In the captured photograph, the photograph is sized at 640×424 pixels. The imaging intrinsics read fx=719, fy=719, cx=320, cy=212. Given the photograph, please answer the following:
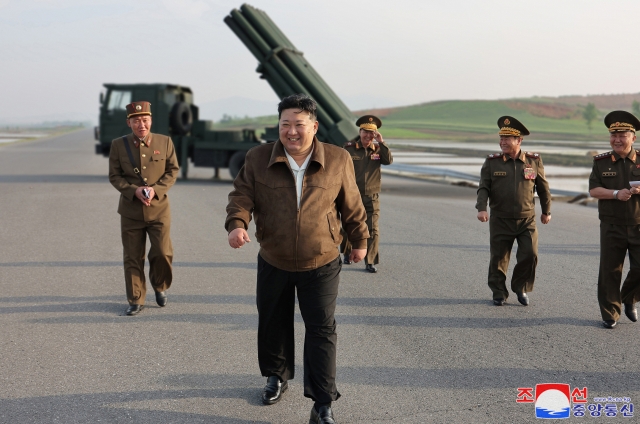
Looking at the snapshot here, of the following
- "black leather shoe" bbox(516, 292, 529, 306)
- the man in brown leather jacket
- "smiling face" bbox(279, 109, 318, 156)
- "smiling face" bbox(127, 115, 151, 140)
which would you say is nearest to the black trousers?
the man in brown leather jacket

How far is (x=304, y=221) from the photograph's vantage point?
4215 millimetres

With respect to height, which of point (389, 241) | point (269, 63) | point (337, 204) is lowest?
point (389, 241)

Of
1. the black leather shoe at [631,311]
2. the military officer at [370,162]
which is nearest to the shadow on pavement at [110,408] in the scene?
the black leather shoe at [631,311]

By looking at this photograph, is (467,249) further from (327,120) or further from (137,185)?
(327,120)

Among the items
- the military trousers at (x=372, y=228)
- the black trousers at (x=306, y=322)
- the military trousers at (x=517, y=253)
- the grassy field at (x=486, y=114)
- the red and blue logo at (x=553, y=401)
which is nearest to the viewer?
the black trousers at (x=306, y=322)

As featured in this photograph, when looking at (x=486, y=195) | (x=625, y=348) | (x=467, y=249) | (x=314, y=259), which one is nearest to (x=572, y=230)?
(x=467, y=249)

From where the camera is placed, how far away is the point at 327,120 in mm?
18500

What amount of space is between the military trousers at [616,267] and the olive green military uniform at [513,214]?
76 centimetres

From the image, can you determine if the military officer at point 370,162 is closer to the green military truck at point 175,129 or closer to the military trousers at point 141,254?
the military trousers at point 141,254

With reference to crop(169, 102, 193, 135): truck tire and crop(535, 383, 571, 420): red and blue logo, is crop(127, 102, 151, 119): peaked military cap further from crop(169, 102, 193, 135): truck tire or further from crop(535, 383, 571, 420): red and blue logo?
crop(169, 102, 193, 135): truck tire

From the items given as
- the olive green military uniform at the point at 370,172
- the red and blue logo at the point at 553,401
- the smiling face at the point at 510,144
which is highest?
the smiling face at the point at 510,144

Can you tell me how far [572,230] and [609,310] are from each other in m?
5.90

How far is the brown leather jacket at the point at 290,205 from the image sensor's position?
423 centimetres

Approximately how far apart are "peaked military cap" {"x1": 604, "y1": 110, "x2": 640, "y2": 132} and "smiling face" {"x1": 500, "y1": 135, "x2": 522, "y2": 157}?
967 mm
